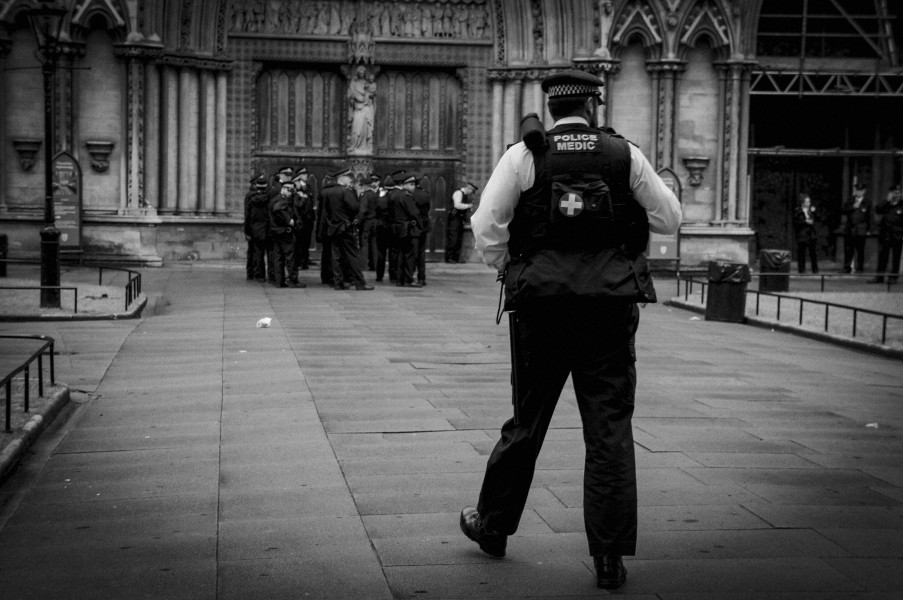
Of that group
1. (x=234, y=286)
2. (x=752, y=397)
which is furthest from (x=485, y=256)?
(x=234, y=286)

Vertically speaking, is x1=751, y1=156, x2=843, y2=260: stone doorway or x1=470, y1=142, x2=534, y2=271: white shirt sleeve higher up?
x1=751, y1=156, x2=843, y2=260: stone doorway

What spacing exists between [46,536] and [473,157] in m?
23.2

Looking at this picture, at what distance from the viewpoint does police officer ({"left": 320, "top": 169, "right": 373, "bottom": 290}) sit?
21.1 meters

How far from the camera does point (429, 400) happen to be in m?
9.77

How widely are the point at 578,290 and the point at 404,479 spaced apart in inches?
86.9

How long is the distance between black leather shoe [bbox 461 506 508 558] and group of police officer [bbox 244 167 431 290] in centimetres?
1558

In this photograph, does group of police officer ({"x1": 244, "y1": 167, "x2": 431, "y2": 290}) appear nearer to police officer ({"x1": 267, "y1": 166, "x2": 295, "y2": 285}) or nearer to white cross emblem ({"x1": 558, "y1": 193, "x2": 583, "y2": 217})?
police officer ({"x1": 267, "y1": 166, "x2": 295, "y2": 285})

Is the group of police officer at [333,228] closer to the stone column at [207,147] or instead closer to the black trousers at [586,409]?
the stone column at [207,147]

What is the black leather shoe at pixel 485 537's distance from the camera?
547cm

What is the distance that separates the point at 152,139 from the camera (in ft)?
85.9

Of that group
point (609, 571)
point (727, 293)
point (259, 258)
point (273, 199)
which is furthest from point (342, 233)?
point (609, 571)

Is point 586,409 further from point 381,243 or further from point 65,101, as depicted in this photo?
point 65,101

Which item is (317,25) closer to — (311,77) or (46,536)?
(311,77)

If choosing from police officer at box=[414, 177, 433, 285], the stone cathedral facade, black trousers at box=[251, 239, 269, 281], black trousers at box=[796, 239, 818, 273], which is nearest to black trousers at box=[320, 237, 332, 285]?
black trousers at box=[251, 239, 269, 281]
